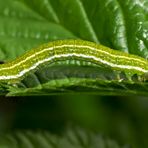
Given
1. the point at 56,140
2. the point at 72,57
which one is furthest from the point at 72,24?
the point at 56,140

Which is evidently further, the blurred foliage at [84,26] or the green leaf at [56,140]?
the green leaf at [56,140]

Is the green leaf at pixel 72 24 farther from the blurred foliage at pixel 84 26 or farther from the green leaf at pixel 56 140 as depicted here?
the green leaf at pixel 56 140

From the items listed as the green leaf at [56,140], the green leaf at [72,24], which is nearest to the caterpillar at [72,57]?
the green leaf at [72,24]

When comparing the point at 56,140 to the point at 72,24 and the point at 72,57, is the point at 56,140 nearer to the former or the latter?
the point at 72,57

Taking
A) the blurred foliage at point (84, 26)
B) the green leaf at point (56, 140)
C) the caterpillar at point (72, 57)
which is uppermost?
the blurred foliage at point (84, 26)

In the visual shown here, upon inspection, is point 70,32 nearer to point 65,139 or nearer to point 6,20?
point 6,20

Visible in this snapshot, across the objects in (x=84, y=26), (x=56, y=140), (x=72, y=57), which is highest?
(x=84, y=26)
